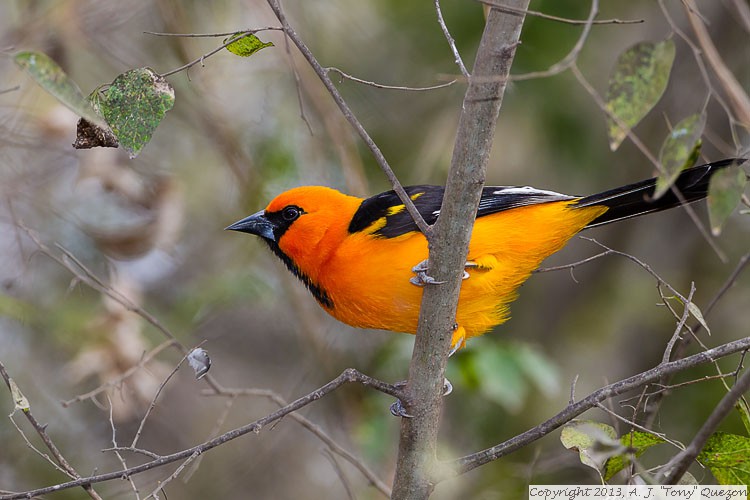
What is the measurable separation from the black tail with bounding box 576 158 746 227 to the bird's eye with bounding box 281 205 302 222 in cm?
140

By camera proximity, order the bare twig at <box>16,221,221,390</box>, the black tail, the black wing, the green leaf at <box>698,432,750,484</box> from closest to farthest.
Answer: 1. the green leaf at <box>698,432,750,484</box>
2. the black tail
3. the bare twig at <box>16,221,221,390</box>
4. the black wing

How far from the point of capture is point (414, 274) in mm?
3627

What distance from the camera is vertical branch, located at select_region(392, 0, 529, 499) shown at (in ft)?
7.71

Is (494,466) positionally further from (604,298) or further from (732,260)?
(732,260)

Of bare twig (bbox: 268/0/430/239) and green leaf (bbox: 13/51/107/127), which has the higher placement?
green leaf (bbox: 13/51/107/127)

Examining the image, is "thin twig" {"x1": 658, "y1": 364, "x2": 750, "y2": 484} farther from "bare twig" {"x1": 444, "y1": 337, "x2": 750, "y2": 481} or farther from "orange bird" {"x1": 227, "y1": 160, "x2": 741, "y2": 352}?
"orange bird" {"x1": 227, "y1": 160, "x2": 741, "y2": 352}

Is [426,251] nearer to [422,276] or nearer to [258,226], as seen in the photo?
[422,276]

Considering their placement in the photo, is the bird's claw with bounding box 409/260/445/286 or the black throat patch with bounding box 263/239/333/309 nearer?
the bird's claw with bounding box 409/260/445/286

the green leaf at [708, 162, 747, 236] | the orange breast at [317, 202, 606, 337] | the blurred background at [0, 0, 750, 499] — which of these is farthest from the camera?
the blurred background at [0, 0, 750, 499]

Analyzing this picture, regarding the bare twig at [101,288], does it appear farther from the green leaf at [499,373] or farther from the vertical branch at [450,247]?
the green leaf at [499,373]

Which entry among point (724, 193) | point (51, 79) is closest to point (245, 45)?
point (51, 79)

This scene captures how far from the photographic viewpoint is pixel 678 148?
1847 millimetres

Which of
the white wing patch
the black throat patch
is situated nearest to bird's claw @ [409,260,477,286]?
the white wing patch


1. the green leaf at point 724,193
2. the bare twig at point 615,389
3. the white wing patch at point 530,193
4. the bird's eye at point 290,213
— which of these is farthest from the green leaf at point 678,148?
the bird's eye at point 290,213
